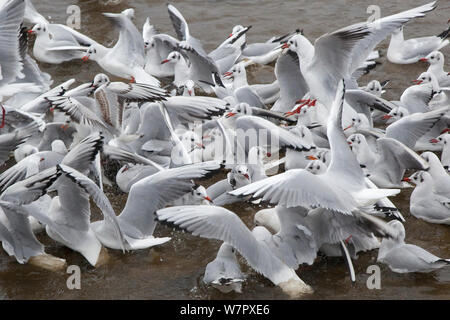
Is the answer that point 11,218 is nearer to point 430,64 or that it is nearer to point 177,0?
point 430,64

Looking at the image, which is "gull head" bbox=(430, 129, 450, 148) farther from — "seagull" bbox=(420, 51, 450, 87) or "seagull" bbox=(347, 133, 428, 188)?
"seagull" bbox=(420, 51, 450, 87)

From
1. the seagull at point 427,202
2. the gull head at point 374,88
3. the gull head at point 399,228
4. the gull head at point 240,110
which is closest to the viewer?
the gull head at point 399,228

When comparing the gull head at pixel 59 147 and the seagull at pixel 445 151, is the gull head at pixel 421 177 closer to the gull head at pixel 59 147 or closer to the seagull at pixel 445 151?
the seagull at pixel 445 151

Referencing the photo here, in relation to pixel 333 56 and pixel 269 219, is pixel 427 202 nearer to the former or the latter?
pixel 269 219

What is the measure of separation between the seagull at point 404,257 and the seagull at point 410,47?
412 centimetres

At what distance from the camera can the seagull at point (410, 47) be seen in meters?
9.45

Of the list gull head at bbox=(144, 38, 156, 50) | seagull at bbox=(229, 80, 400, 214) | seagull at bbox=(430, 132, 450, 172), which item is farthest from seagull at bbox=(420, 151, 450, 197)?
gull head at bbox=(144, 38, 156, 50)

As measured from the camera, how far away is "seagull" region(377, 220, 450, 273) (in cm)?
566

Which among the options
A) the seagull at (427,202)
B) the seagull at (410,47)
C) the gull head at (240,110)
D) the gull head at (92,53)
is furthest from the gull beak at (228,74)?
the seagull at (427,202)

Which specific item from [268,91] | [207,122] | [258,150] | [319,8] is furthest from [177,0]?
[258,150]

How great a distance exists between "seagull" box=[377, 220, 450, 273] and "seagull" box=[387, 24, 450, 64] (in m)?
4.12

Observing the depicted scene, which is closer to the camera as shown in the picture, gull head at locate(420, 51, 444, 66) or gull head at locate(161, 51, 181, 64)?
gull head at locate(420, 51, 444, 66)

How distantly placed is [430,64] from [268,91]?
76.8 inches

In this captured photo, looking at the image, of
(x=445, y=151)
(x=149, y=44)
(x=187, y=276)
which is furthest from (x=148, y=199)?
(x=149, y=44)
